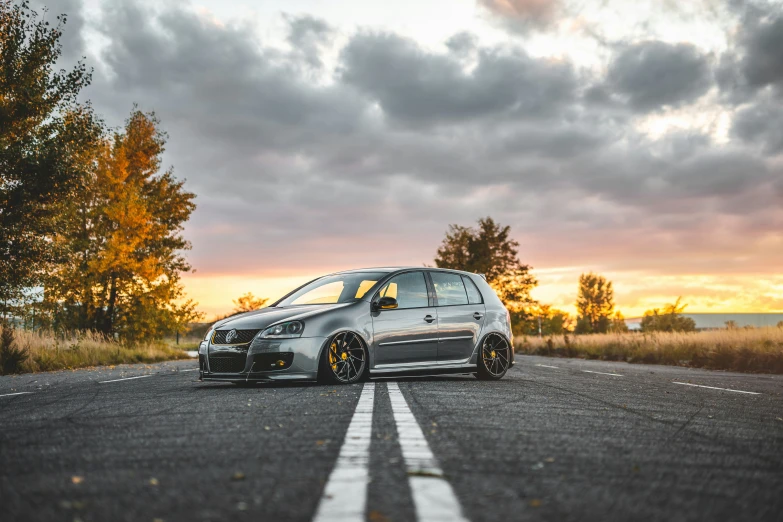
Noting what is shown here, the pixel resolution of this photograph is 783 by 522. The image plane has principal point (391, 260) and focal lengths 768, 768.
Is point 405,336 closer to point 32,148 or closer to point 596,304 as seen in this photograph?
point 32,148

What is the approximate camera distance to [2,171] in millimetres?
21656

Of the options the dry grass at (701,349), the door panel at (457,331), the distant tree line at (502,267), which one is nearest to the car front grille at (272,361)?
the door panel at (457,331)

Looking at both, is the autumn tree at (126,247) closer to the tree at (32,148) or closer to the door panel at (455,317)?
the tree at (32,148)

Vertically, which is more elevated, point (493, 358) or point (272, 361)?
point (272, 361)

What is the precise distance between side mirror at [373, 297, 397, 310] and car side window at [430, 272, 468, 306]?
923 millimetres

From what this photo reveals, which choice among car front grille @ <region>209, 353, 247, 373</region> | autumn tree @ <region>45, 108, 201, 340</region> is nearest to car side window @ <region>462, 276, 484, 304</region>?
car front grille @ <region>209, 353, 247, 373</region>

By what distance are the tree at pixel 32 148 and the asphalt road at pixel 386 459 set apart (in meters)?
16.0

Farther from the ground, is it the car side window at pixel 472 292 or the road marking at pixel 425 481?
the car side window at pixel 472 292

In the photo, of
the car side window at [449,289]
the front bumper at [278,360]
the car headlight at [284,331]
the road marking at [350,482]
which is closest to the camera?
the road marking at [350,482]

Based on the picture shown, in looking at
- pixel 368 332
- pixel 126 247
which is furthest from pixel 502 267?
pixel 368 332

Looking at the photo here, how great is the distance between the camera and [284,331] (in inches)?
372

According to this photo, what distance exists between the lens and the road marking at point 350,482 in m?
2.87

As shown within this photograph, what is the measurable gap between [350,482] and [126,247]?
29.9m

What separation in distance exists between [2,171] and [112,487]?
69.0 feet
